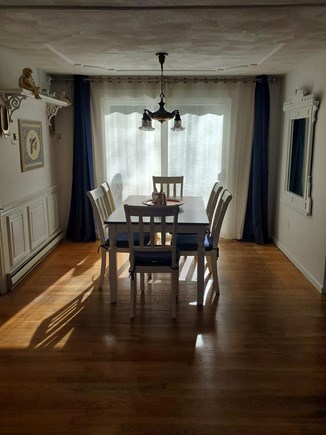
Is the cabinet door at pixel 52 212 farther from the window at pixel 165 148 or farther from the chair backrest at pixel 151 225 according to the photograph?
the chair backrest at pixel 151 225

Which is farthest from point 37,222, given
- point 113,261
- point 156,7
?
point 156,7

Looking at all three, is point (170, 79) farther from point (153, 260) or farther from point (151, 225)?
point (153, 260)

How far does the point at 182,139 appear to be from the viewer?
5.37m

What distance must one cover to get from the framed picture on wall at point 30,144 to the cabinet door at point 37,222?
0.47 metres

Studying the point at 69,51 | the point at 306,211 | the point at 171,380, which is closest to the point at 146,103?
the point at 69,51

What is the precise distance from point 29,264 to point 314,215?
127 inches

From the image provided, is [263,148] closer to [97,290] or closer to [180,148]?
[180,148]

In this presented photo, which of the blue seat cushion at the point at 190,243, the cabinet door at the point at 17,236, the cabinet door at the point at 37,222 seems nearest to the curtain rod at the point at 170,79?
the cabinet door at the point at 37,222

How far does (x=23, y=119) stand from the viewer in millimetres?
4168

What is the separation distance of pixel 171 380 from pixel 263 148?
3.75 meters

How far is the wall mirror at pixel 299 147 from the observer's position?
13.0 ft

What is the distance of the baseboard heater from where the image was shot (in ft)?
12.3

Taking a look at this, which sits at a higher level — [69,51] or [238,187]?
[69,51]

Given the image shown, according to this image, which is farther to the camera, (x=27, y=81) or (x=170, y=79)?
(x=170, y=79)
